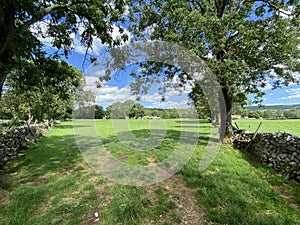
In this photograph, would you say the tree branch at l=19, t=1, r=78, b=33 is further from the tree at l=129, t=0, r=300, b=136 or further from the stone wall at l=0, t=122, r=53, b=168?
the stone wall at l=0, t=122, r=53, b=168

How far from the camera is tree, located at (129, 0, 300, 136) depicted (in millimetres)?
5750

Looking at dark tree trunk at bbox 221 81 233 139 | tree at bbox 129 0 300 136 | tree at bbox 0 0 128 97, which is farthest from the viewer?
dark tree trunk at bbox 221 81 233 139

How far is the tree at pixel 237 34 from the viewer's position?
5.75 meters

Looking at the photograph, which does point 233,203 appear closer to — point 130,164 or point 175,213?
point 175,213

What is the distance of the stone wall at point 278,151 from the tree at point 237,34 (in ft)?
6.46

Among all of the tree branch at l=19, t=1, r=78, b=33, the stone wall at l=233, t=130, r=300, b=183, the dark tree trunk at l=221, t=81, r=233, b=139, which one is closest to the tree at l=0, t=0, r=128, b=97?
the tree branch at l=19, t=1, r=78, b=33

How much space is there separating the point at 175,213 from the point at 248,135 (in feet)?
22.5

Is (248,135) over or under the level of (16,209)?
over

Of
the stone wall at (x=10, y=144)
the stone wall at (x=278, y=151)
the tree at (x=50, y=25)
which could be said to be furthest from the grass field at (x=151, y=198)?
the tree at (x=50, y=25)

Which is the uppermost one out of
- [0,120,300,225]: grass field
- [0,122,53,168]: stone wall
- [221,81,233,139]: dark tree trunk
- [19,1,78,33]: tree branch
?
[19,1,78,33]: tree branch

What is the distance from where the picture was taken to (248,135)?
7918 mm

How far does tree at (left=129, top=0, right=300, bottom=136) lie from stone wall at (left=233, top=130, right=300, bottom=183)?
1970 millimetres

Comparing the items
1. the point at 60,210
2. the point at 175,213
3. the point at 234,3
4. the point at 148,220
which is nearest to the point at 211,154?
the point at 175,213

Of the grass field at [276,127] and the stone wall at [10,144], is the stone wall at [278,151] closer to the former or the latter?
the grass field at [276,127]
